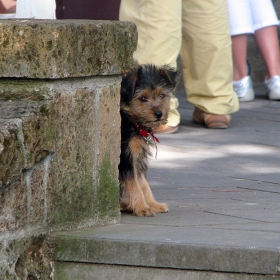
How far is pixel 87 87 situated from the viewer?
12.0 ft

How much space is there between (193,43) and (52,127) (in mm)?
3850

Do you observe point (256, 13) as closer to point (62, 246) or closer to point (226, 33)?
point (226, 33)

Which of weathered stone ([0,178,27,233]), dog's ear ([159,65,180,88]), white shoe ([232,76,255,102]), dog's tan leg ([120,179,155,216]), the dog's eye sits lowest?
white shoe ([232,76,255,102])

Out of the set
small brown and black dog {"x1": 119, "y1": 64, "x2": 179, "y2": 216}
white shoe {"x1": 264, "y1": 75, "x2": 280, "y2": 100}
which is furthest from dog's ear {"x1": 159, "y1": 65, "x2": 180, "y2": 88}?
white shoe {"x1": 264, "y1": 75, "x2": 280, "y2": 100}

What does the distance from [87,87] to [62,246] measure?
76 cm

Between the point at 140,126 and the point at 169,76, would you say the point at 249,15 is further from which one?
the point at 140,126

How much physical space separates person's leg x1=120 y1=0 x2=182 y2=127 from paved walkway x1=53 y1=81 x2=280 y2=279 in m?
0.71

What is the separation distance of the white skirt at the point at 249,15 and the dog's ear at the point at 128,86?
4360 millimetres

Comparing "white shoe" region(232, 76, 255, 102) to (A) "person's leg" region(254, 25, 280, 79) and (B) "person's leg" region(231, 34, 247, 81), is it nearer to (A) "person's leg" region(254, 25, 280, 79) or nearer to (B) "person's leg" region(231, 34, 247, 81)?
(B) "person's leg" region(231, 34, 247, 81)

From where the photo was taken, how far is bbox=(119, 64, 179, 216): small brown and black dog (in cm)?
432

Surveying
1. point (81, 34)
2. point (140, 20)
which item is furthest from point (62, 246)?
point (140, 20)

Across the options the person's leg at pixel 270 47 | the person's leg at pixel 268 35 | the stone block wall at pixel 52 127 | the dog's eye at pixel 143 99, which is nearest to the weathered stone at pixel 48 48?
the stone block wall at pixel 52 127

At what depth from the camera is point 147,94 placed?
184 inches

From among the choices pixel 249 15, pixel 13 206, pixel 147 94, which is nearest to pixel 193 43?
pixel 249 15
